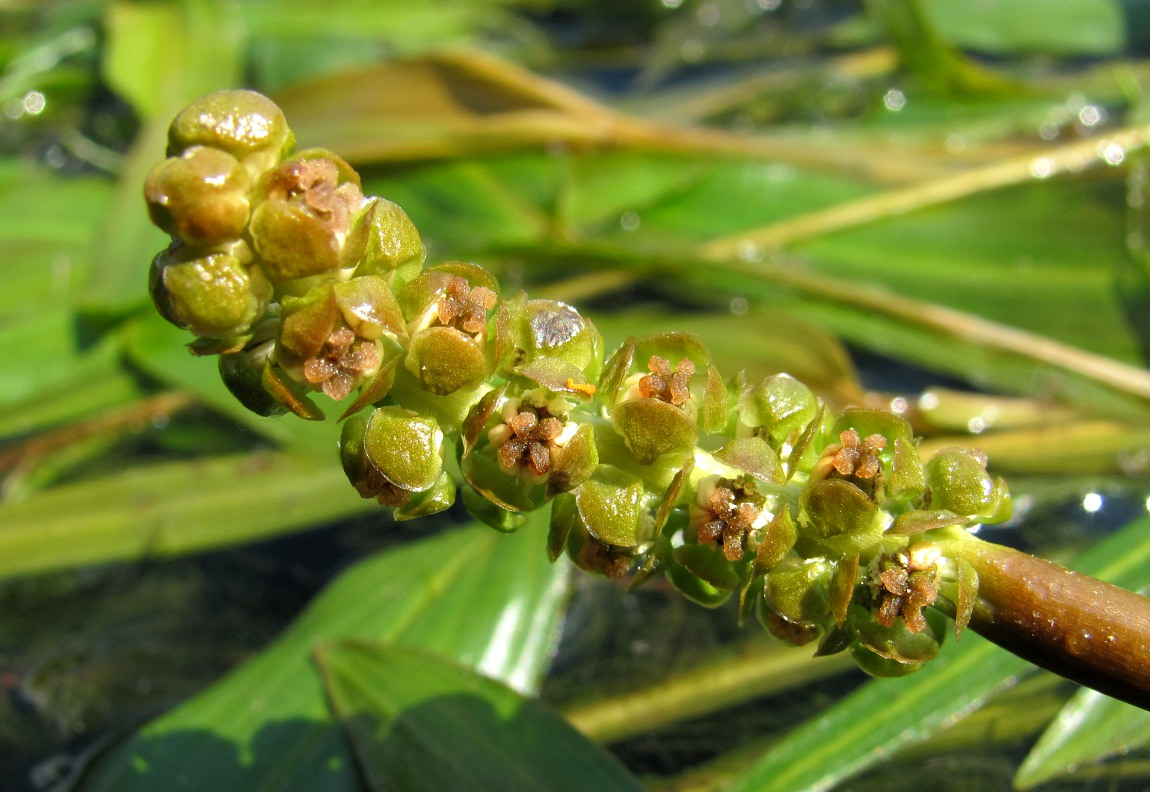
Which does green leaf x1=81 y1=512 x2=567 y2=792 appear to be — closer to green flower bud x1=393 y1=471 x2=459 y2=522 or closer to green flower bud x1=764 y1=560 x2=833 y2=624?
green flower bud x1=393 y1=471 x2=459 y2=522

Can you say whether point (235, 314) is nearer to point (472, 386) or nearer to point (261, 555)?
point (472, 386)

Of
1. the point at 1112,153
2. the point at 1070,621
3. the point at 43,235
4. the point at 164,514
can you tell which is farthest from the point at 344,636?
the point at 1112,153

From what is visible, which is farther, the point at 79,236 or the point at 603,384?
the point at 79,236

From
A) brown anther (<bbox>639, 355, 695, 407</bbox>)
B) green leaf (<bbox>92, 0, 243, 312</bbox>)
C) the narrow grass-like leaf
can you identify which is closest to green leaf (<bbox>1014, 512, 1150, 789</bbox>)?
brown anther (<bbox>639, 355, 695, 407</bbox>)

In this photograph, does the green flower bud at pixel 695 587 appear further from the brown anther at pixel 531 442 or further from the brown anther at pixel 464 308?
the brown anther at pixel 464 308

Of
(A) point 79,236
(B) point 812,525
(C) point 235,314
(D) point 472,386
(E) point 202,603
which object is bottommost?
(E) point 202,603

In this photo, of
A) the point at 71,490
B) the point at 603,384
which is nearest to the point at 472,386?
the point at 603,384
